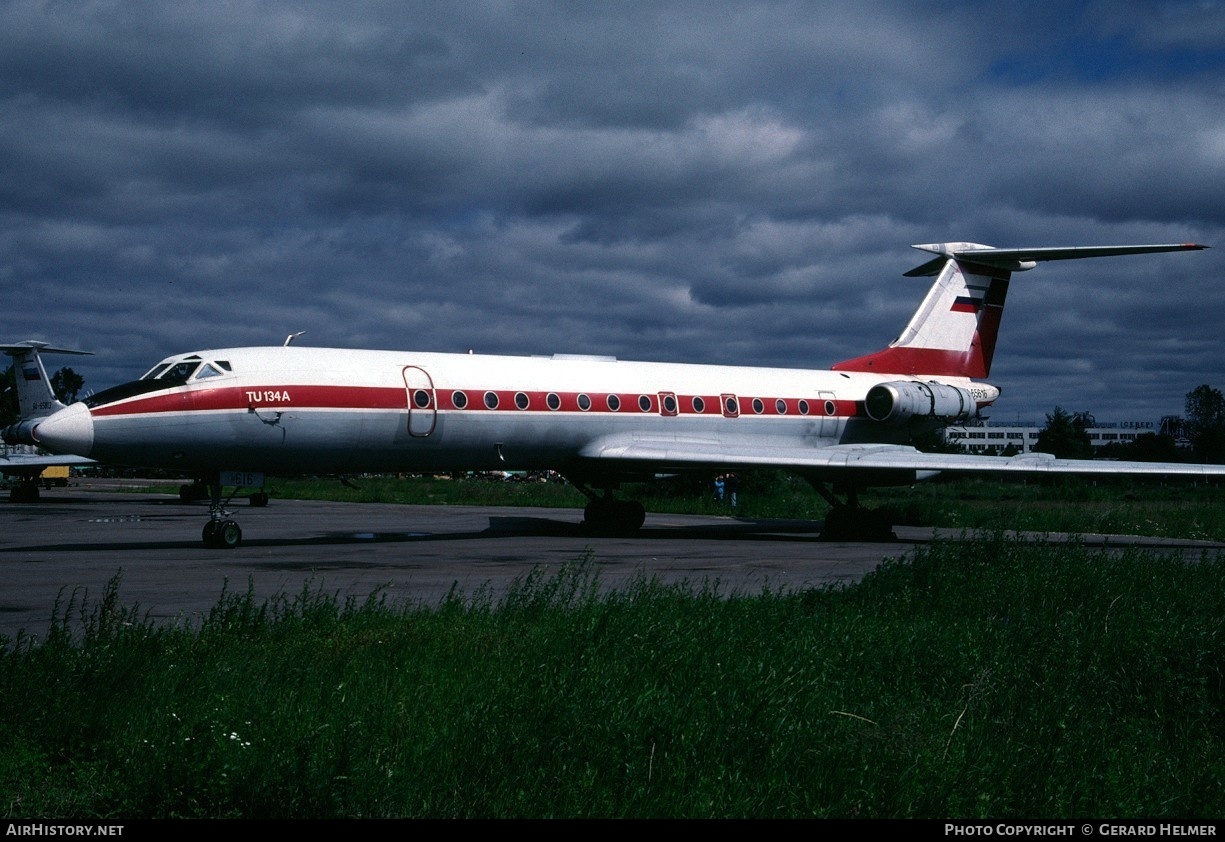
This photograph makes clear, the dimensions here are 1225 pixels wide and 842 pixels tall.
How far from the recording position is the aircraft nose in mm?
16547

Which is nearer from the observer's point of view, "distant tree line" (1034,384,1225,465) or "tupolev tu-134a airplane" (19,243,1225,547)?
"tupolev tu-134a airplane" (19,243,1225,547)

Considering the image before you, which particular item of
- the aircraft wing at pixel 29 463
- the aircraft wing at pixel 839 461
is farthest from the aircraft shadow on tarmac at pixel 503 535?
the aircraft wing at pixel 29 463

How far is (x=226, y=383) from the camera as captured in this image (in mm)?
18125

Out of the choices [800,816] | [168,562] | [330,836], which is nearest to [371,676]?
[330,836]

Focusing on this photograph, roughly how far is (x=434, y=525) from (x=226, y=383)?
9.39 metres

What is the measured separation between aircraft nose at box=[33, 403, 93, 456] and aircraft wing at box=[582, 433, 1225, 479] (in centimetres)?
926

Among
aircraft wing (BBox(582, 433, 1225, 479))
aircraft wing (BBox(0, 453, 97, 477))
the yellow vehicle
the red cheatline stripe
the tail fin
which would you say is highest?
the tail fin

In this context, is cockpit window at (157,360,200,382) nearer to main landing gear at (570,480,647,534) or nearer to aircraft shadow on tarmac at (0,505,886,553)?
aircraft shadow on tarmac at (0,505,886,553)

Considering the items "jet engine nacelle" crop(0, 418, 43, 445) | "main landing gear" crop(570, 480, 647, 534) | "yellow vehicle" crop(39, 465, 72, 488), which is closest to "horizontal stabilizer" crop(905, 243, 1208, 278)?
"main landing gear" crop(570, 480, 647, 534)

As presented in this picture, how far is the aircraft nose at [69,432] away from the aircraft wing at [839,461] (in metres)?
9.26

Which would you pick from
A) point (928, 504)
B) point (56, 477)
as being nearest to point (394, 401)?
point (928, 504)

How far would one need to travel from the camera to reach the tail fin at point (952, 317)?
2752 cm

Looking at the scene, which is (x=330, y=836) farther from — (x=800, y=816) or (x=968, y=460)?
(x=968, y=460)

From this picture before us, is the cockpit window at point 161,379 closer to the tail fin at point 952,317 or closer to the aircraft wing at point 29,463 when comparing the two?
the tail fin at point 952,317
